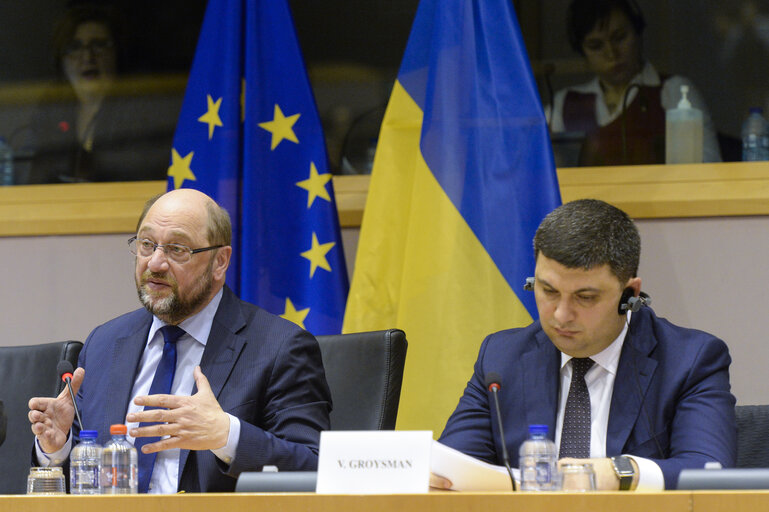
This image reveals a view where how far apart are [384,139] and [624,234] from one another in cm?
140

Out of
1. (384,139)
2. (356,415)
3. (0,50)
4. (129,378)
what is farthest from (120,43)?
(356,415)

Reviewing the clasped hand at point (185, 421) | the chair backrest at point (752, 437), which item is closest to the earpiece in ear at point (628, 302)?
the chair backrest at point (752, 437)

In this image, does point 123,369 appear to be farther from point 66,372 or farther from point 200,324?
point 66,372

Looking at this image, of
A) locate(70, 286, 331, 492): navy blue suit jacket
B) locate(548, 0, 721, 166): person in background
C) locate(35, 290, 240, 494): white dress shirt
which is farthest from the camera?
locate(548, 0, 721, 166): person in background

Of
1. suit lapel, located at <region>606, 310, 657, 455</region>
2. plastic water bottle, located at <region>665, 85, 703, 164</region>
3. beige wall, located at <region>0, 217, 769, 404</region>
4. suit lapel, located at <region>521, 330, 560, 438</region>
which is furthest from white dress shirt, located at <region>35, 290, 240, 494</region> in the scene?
plastic water bottle, located at <region>665, 85, 703, 164</region>

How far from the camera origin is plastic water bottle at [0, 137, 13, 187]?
4684 millimetres

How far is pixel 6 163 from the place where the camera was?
4699 mm

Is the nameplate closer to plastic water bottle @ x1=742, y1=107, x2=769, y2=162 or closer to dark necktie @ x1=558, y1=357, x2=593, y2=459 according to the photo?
dark necktie @ x1=558, y1=357, x2=593, y2=459

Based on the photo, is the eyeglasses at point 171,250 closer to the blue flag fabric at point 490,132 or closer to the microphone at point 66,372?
the microphone at point 66,372

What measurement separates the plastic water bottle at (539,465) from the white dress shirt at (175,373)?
1034 mm

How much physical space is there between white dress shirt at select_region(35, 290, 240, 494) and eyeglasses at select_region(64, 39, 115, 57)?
6.47 ft

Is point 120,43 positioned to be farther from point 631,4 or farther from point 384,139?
point 631,4

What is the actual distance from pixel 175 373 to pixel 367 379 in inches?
21.2

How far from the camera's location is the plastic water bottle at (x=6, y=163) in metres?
4.68
